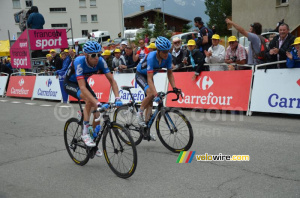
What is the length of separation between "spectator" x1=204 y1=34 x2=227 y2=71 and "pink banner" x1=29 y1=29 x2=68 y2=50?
35.3ft

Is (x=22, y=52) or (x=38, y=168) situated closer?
(x=38, y=168)

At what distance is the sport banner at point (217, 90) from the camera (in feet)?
29.0

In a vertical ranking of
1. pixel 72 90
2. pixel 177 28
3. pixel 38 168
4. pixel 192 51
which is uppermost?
pixel 177 28

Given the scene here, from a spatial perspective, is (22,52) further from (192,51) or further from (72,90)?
(72,90)

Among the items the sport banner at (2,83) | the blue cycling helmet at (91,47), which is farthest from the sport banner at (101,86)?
the sport banner at (2,83)

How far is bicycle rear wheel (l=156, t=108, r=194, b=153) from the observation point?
570cm

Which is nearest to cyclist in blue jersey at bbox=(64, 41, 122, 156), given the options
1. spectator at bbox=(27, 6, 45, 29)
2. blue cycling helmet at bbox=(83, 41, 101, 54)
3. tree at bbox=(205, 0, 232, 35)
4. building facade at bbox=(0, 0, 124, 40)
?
blue cycling helmet at bbox=(83, 41, 101, 54)

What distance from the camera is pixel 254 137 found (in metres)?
6.63

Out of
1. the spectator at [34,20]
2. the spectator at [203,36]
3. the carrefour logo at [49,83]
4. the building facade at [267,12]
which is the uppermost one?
the building facade at [267,12]

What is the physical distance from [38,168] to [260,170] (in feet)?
12.1

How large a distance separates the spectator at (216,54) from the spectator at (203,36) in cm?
→ 64


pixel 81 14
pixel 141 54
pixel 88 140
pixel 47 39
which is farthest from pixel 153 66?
pixel 81 14

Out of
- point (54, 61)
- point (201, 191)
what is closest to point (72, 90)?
point (201, 191)

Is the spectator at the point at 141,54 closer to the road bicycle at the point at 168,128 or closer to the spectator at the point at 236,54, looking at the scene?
the spectator at the point at 236,54
